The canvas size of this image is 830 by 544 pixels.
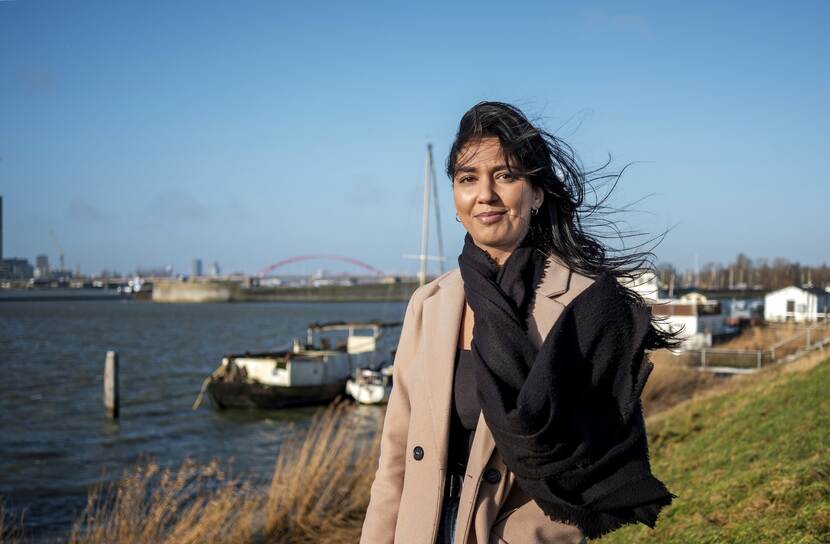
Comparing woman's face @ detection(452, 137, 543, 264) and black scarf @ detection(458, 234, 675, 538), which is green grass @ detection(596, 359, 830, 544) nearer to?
black scarf @ detection(458, 234, 675, 538)

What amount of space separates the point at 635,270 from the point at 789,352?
27.8 meters

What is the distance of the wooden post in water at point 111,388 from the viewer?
75.9 feet

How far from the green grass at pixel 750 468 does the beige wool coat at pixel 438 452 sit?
2517 mm

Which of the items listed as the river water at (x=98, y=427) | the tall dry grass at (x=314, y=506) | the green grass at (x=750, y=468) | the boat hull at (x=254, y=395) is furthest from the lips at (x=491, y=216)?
the boat hull at (x=254, y=395)

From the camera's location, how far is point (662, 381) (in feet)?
66.2

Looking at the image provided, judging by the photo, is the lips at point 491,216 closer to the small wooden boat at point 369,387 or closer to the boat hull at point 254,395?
the boat hull at point 254,395

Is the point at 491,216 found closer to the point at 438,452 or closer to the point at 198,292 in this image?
the point at 438,452

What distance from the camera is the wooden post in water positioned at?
23141mm

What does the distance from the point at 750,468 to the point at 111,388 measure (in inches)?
805

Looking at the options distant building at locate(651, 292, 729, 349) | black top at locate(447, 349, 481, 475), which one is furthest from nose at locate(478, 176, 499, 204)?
distant building at locate(651, 292, 729, 349)

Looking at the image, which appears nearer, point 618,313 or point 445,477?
point 618,313

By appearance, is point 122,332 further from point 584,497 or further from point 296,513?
point 584,497

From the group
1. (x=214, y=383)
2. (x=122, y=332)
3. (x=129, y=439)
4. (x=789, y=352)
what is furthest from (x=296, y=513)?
(x=122, y=332)

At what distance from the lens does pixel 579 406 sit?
2.18 m
